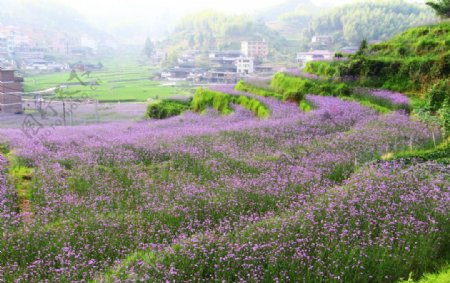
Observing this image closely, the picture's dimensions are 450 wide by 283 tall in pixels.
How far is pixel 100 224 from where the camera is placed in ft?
19.1

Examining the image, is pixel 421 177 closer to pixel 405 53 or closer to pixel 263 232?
pixel 263 232

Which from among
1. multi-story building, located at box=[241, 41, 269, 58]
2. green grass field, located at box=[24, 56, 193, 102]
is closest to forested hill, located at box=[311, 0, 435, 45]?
multi-story building, located at box=[241, 41, 269, 58]

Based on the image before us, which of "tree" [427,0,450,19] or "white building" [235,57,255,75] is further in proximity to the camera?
"white building" [235,57,255,75]

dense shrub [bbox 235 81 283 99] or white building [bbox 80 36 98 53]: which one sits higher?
white building [bbox 80 36 98 53]

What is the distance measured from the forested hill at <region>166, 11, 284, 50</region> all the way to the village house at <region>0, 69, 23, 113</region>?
105 metres

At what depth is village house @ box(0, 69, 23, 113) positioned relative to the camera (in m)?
31.3

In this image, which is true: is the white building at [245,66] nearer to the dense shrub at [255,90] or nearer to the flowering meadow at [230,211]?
the dense shrub at [255,90]

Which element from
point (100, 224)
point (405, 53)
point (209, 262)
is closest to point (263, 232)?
point (209, 262)

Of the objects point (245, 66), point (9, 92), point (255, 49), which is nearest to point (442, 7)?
point (9, 92)

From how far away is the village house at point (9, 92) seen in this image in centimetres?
3133

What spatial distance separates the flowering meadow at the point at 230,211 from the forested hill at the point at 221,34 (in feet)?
412

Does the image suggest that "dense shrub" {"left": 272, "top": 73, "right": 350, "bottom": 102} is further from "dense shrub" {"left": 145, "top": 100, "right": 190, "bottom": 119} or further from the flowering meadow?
"dense shrub" {"left": 145, "top": 100, "right": 190, "bottom": 119}

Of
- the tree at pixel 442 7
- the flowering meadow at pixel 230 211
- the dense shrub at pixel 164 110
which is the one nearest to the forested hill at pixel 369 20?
the tree at pixel 442 7

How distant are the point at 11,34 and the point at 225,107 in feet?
407
